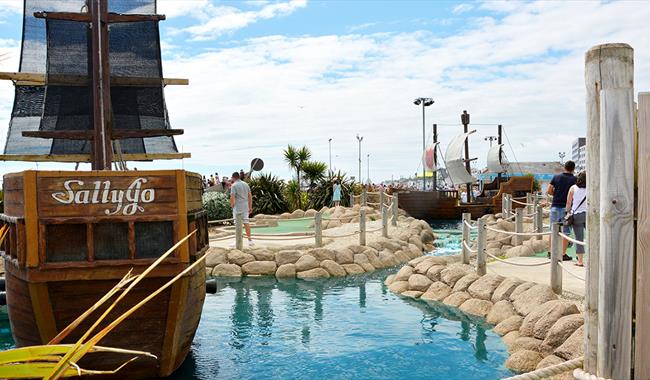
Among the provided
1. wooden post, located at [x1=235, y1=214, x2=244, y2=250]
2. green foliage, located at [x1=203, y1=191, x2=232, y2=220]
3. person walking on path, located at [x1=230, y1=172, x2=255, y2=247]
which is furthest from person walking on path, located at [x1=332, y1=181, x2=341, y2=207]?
person walking on path, located at [x1=230, y1=172, x2=255, y2=247]

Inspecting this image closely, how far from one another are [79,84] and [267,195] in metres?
14.4

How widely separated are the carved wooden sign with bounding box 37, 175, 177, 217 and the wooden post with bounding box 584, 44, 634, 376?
3.84m

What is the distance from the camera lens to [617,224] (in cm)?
326

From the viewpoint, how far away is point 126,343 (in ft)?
19.0

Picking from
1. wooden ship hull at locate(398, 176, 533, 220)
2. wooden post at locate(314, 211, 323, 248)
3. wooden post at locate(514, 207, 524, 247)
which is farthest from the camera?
wooden ship hull at locate(398, 176, 533, 220)

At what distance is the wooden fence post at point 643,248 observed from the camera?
3.19 metres

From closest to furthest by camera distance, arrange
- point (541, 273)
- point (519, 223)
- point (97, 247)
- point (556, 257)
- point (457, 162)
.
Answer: point (97, 247) → point (556, 257) → point (541, 273) → point (519, 223) → point (457, 162)

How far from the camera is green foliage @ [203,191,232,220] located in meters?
20.5

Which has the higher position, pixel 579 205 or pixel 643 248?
pixel 643 248

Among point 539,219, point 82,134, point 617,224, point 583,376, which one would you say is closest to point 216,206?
point 539,219

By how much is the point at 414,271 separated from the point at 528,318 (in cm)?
437

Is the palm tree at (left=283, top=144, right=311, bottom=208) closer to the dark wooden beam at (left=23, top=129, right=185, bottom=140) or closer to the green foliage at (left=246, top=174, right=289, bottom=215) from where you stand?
the green foliage at (left=246, top=174, right=289, bottom=215)

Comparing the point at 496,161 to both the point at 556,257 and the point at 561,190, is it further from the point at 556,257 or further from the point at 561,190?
the point at 556,257

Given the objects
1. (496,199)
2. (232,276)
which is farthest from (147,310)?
(496,199)
